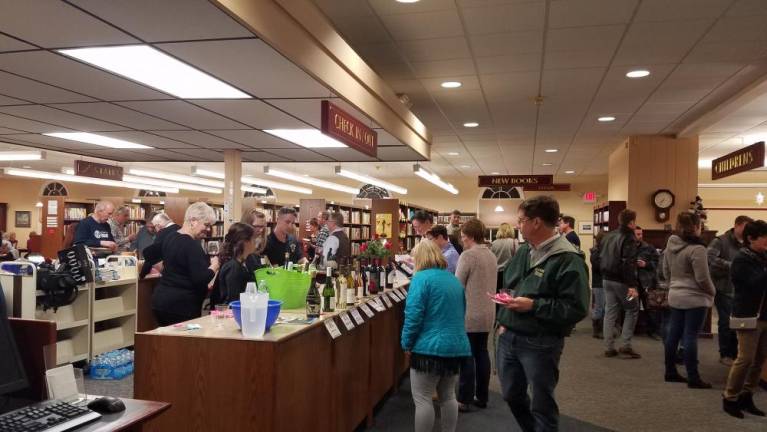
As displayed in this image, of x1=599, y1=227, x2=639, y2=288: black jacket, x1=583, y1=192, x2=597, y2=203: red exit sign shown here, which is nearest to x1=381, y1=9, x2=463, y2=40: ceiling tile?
x1=599, y1=227, x2=639, y2=288: black jacket

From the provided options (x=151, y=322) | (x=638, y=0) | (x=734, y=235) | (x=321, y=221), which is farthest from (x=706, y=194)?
(x=151, y=322)

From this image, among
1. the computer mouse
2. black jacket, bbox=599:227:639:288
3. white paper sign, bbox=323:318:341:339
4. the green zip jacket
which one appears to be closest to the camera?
the computer mouse

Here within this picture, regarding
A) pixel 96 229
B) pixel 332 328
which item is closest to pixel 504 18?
pixel 332 328

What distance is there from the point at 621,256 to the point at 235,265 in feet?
15.1

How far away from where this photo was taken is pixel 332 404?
11.5 feet

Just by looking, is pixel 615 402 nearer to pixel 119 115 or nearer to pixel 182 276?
pixel 182 276

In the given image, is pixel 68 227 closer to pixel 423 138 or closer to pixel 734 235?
pixel 423 138

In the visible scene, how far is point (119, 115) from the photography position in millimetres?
5801

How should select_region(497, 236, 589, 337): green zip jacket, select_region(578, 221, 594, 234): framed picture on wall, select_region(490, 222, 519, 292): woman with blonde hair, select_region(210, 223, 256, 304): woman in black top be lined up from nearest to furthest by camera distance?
select_region(497, 236, 589, 337): green zip jacket
select_region(210, 223, 256, 304): woman in black top
select_region(490, 222, 519, 292): woman with blonde hair
select_region(578, 221, 594, 234): framed picture on wall

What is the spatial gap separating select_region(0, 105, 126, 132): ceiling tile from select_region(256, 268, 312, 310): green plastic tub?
3.43 meters

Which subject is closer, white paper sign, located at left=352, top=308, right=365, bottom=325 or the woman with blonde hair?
white paper sign, located at left=352, top=308, right=365, bottom=325

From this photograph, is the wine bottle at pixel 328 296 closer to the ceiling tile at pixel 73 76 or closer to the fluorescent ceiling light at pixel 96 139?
the ceiling tile at pixel 73 76

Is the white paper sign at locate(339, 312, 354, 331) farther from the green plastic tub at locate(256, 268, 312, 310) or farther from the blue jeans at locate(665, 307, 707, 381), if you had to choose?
the blue jeans at locate(665, 307, 707, 381)

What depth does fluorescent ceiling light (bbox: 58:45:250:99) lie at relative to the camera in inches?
149
